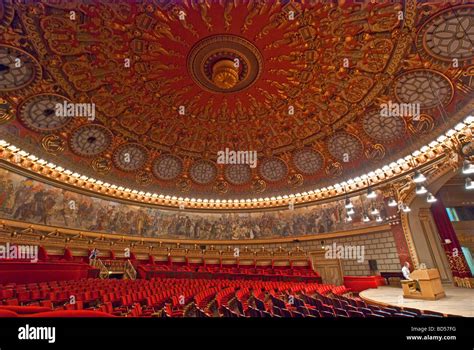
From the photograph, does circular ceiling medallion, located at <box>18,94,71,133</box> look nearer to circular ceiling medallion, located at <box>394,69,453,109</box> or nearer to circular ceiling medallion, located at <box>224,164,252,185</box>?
circular ceiling medallion, located at <box>224,164,252,185</box>

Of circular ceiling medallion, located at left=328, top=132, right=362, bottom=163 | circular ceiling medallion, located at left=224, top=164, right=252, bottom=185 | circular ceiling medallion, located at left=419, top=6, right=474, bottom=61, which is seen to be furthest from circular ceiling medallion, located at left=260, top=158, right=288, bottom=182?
circular ceiling medallion, located at left=419, top=6, right=474, bottom=61

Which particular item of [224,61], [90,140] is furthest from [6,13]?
[224,61]

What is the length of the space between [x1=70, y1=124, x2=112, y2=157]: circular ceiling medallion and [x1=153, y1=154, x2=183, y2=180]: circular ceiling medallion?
509cm

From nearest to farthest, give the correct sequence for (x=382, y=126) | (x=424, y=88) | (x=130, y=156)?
1. (x=424, y=88)
2. (x=382, y=126)
3. (x=130, y=156)

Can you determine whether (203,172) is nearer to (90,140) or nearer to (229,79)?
(90,140)

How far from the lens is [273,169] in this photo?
1017 inches

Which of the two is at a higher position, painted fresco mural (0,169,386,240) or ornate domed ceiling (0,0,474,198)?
ornate domed ceiling (0,0,474,198)

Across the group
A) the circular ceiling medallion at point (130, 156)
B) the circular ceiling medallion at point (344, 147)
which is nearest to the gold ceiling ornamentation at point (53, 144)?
the circular ceiling medallion at point (130, 156)

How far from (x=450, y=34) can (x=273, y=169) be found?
16806mm

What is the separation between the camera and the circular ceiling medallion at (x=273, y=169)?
25.3m

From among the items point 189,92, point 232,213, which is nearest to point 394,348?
point 189,92

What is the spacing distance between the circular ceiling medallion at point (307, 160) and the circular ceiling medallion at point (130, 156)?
15184 mm

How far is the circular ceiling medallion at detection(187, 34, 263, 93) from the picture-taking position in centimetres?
1412

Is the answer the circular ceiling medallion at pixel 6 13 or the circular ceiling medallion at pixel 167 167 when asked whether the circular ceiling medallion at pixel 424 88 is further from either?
the circular ceiling medallion at pixel 6 13
